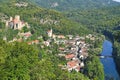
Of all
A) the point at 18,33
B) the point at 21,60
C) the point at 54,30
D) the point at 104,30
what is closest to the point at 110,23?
the point at 104,30

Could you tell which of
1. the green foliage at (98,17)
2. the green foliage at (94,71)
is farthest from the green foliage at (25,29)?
the green foliage at (98,17)

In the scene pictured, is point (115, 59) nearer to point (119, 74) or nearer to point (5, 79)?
point (119, 74)

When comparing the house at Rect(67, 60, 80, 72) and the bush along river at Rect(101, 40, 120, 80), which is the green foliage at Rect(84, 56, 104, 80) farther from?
the bush along river at Rect(101, 40, 120, 80)

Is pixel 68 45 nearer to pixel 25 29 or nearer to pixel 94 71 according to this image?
pixel 25 29

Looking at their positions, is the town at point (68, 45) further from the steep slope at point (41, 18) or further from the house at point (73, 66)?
the steep slope at point (41, 18)

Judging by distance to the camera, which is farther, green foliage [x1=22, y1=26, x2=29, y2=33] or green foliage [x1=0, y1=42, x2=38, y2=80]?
green foliage [x1=22, y1=26, x2=29, y2=33]

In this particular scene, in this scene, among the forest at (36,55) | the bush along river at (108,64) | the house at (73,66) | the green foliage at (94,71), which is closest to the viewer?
the forest at (36,55)

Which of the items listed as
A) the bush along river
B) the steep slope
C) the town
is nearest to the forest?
the steep slope

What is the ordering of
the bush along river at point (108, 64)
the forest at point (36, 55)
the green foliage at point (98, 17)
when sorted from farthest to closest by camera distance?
the green foliage at point (98, 17) < the bush along river at point (108, 64) < the forest at point (36, 55)

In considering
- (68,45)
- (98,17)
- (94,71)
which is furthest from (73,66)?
(98,17)
